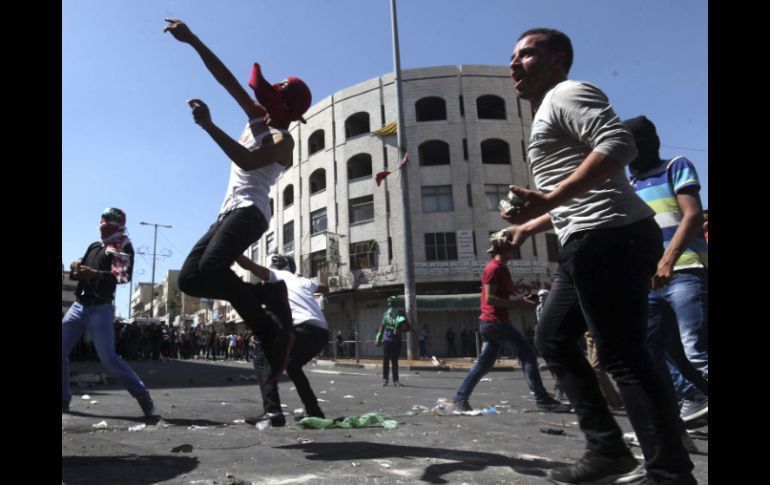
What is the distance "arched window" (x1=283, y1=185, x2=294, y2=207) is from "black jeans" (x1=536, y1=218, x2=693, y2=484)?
39.8 m

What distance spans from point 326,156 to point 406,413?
108 ft

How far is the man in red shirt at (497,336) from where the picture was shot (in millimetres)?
5496

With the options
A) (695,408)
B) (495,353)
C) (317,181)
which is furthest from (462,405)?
(317,181)

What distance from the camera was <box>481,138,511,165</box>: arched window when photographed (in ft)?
114

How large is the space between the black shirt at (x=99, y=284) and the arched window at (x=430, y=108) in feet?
103

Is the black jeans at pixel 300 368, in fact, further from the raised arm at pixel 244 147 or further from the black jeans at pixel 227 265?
the raised arm at pixel 244 147

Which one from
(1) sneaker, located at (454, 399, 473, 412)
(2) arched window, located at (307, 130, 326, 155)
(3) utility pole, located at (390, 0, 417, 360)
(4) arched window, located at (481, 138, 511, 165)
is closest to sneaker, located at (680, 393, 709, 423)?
(1) sneaker, located at (454, 399, 473, 412)

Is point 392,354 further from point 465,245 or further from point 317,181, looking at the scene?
point 317,181

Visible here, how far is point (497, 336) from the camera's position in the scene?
5562 mm

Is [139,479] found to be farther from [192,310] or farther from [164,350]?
[192,310]

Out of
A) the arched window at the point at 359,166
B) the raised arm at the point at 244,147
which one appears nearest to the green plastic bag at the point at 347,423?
the raised arm at the point at 244,147

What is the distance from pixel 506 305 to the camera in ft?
18.0
